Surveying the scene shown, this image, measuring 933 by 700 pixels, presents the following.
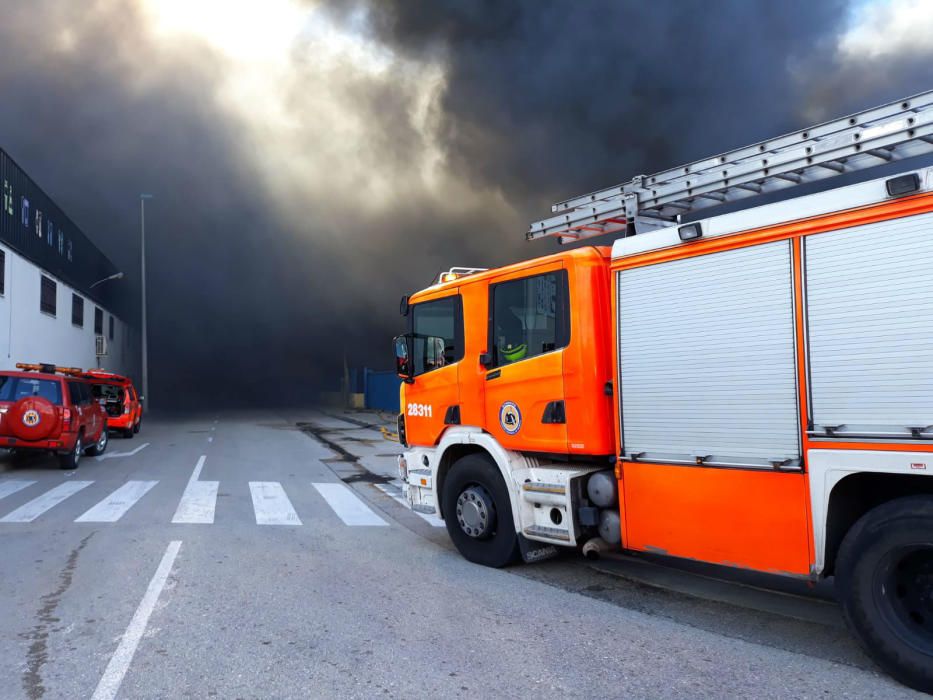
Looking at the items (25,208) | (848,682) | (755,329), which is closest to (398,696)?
(848,682)

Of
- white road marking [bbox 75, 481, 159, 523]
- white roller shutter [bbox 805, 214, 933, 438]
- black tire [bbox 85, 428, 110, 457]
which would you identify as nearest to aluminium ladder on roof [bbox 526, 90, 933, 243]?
white roller shutter [bbox 805, 214, 933, 438]

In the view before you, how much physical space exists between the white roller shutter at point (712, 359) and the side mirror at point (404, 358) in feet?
8.81

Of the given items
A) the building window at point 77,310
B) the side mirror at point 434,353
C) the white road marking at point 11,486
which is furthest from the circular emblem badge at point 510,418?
the building window at point 77,310

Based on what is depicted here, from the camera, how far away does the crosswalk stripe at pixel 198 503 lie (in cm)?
832

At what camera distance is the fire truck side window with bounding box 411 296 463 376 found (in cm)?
677

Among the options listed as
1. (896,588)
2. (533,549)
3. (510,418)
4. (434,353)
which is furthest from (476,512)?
(896,588)

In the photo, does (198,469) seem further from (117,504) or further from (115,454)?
(115,454)

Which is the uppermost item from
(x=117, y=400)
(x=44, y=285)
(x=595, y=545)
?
(x=44, y=285)

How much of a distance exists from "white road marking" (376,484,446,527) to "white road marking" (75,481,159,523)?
3.62m

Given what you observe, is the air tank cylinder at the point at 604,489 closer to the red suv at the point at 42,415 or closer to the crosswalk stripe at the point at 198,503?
the crosswalk stripe at the point at 198,503

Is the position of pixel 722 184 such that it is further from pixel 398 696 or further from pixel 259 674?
pixel 259 674

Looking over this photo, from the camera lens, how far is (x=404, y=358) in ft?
24.1

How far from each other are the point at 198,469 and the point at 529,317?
9708 millimetres

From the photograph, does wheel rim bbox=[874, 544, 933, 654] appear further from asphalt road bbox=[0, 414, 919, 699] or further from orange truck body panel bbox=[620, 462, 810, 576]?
orange truck body panel bbox=[620, 462, 810, 576]
